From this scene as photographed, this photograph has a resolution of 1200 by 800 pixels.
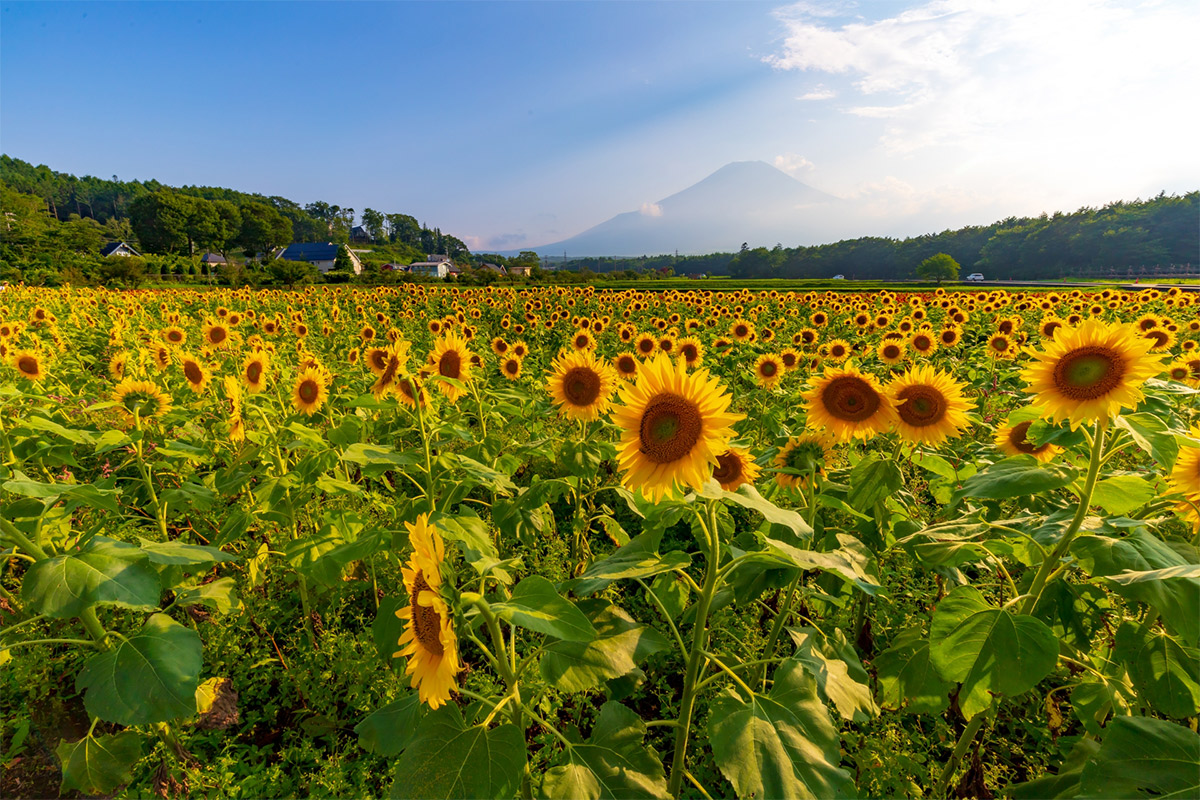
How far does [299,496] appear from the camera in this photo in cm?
279

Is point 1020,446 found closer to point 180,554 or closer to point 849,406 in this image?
point 849,406

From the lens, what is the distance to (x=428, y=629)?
1366 mm

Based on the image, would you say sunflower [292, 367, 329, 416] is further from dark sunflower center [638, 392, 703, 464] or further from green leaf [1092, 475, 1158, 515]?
green leaf [1092, 475, 1158, 515]

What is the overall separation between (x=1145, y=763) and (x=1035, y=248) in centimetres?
8926

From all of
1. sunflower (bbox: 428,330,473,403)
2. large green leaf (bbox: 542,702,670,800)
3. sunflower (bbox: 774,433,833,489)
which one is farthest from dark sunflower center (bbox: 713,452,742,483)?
sunflower (bbox: 428,330,473,403)

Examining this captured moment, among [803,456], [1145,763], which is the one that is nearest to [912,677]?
[1145,763]

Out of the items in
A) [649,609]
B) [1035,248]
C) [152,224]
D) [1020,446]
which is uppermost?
[152,224]

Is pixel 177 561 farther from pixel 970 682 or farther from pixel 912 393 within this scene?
pixel 912 393

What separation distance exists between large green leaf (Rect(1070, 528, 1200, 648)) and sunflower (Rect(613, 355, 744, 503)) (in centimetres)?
111

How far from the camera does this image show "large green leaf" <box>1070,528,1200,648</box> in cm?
125

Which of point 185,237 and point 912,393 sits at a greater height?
point 185,237

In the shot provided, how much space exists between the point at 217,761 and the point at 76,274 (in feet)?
138

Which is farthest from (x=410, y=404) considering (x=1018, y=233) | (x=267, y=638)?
(x=1018, y=233)

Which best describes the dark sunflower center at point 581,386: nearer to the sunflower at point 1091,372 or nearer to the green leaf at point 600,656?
the green leaf at point 600,656
